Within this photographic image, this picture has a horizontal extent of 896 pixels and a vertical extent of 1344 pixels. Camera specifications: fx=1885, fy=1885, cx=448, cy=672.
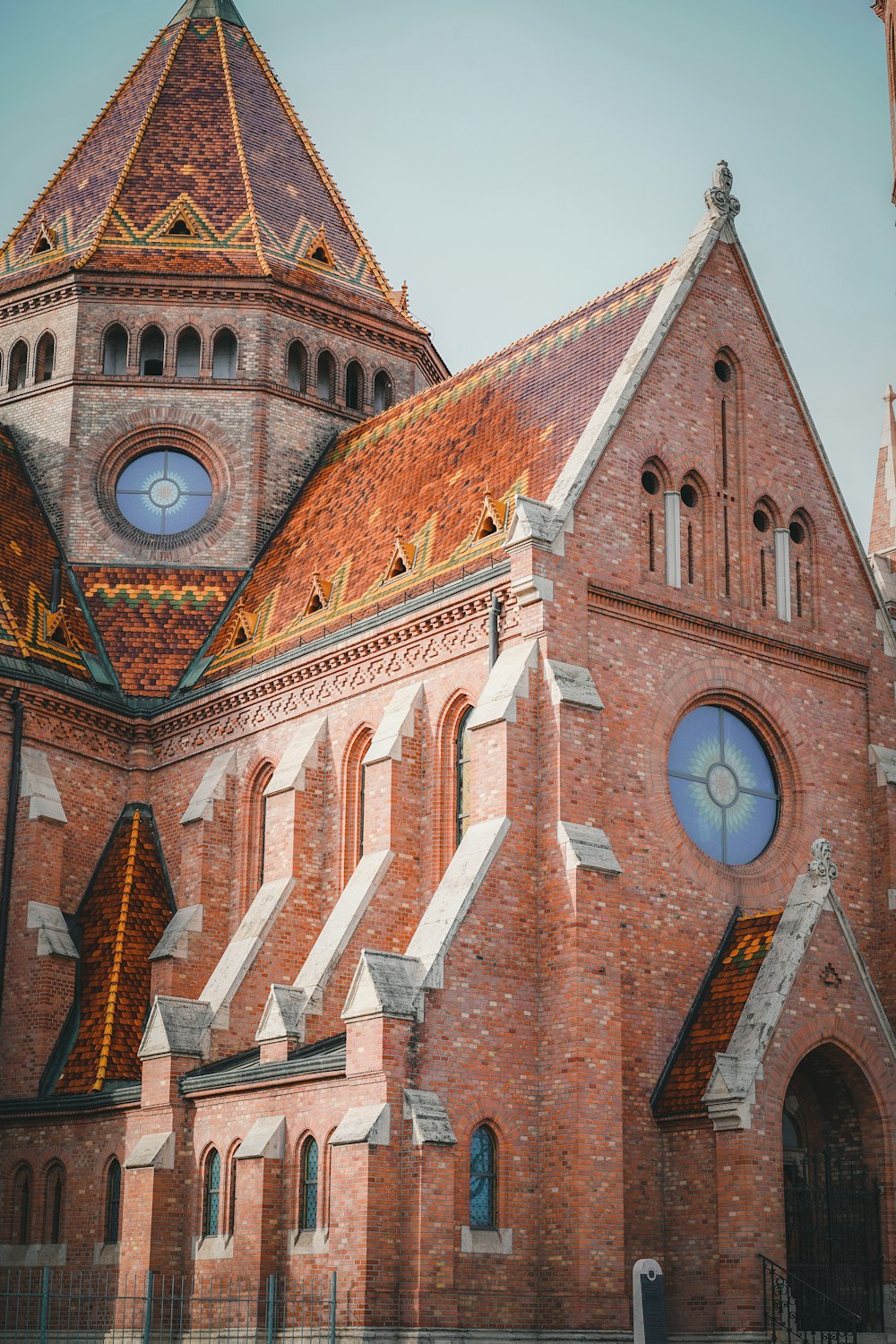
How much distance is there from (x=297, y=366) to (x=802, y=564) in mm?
15630

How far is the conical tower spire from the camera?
44031 millimetres

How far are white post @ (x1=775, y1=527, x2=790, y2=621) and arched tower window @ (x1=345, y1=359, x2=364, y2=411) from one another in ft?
48.8

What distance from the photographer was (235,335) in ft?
149

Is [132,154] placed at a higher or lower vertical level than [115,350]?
higher

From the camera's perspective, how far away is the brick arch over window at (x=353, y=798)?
1372 inches

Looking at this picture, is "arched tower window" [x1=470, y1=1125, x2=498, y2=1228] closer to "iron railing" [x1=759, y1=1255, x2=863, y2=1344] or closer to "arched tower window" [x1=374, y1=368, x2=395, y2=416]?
"iron railing" [x1=759, y1=1255, x2=863, y2=1344]

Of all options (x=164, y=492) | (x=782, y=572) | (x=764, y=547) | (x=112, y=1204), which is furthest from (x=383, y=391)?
(x=112, y=1204)

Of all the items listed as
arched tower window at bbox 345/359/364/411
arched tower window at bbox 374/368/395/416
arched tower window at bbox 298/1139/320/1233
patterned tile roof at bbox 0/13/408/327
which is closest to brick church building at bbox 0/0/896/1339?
arched tower window at bbox 298/1139/320/1233

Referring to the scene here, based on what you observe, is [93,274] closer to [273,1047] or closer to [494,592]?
[494,592]

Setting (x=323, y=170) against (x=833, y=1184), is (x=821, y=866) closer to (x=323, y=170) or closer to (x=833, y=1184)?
(x=833, y=1184)

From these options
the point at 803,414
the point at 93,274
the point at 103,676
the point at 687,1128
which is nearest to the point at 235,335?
the point at 93,274

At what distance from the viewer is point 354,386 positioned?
1863 inches

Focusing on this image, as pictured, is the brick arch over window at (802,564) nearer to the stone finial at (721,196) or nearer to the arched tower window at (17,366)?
the stone finial at (721,196)

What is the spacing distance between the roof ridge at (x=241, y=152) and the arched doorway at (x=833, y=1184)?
78.8 feet
